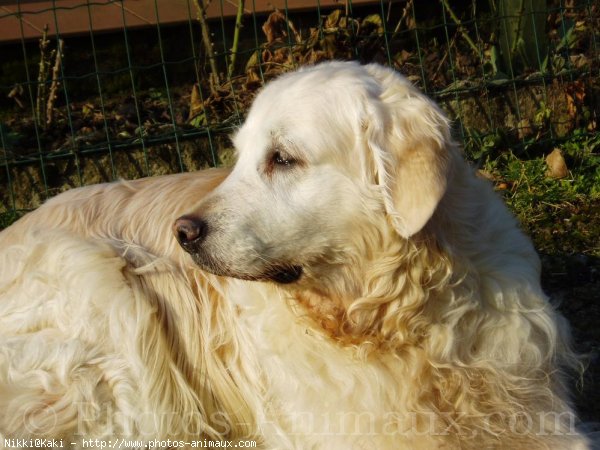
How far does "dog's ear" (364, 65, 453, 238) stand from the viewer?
266cm

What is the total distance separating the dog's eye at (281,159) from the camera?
2.85 metres

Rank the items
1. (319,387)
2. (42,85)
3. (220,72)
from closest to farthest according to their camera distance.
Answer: (319,387), (42,85), (220,72)

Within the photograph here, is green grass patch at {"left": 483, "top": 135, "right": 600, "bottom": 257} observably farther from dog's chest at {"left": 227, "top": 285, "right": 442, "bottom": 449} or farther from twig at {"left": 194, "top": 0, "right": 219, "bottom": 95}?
dog's chest at {"left": 227, "top": 285, "right": 442, "bottom": 449}

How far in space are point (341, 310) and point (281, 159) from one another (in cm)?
55

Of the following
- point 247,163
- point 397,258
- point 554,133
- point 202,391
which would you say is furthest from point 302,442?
point 554,133

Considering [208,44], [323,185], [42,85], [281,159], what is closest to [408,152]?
[323,185]

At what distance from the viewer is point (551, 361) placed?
2.98 metres

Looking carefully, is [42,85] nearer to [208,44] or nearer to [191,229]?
[208,44]

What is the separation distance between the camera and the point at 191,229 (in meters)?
2.77

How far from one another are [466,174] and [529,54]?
3532 millimetres

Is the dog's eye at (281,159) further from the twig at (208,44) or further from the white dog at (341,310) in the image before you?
the twig at (208,44)

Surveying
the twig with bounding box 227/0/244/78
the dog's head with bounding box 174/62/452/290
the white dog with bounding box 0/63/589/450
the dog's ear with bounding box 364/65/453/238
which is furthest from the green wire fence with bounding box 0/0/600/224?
the dog's ear with bounding box 364/65/453/238

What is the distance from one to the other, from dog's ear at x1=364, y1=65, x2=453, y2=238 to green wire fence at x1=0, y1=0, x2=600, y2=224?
300 centimetres

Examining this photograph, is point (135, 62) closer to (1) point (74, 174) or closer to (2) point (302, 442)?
(1) point (74, 174)
